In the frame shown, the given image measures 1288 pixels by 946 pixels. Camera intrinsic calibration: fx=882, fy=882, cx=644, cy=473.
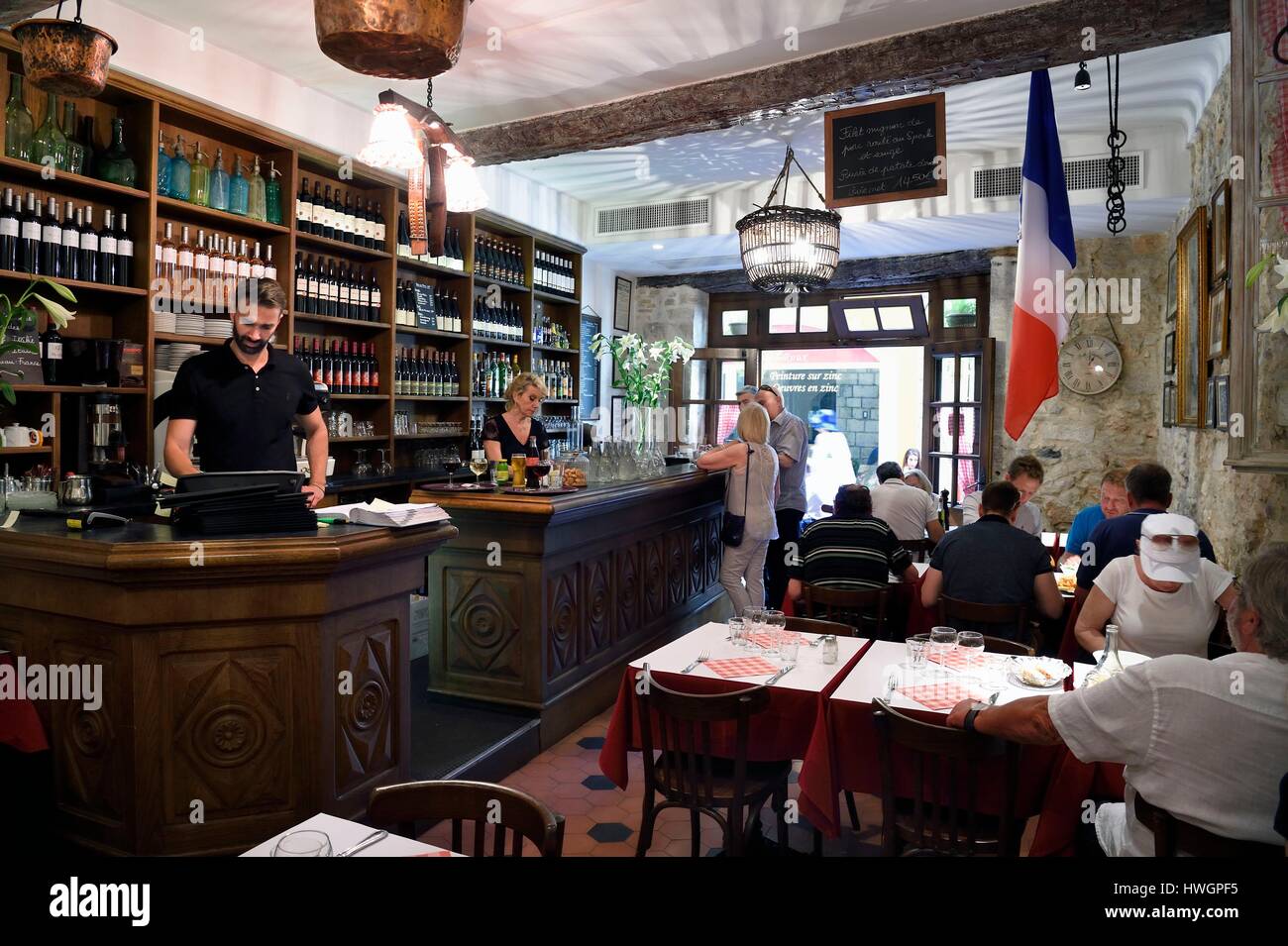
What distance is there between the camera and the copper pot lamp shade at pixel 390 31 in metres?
2.46

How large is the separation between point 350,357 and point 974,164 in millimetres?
4796

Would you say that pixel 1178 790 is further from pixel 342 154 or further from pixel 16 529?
pixel 342 154

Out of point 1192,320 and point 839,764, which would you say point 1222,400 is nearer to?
point 1192,320

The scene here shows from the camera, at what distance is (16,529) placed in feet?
8.73

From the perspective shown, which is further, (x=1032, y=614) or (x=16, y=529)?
(x=1032, y=614)

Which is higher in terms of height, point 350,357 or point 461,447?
point 350,357

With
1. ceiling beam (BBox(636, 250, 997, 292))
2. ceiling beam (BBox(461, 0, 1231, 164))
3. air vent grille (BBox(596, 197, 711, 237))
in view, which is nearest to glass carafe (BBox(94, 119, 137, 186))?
ceiling beam (BBox(461, 0, 1231, 164))

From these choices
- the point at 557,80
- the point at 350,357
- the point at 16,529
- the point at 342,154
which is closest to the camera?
the point at 16,529

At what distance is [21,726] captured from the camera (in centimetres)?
262

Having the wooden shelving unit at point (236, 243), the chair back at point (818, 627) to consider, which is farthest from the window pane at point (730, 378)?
the chair back at point (818, 627)

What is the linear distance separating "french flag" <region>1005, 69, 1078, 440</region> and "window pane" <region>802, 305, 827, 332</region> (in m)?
5.28

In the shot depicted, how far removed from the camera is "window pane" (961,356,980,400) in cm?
822
